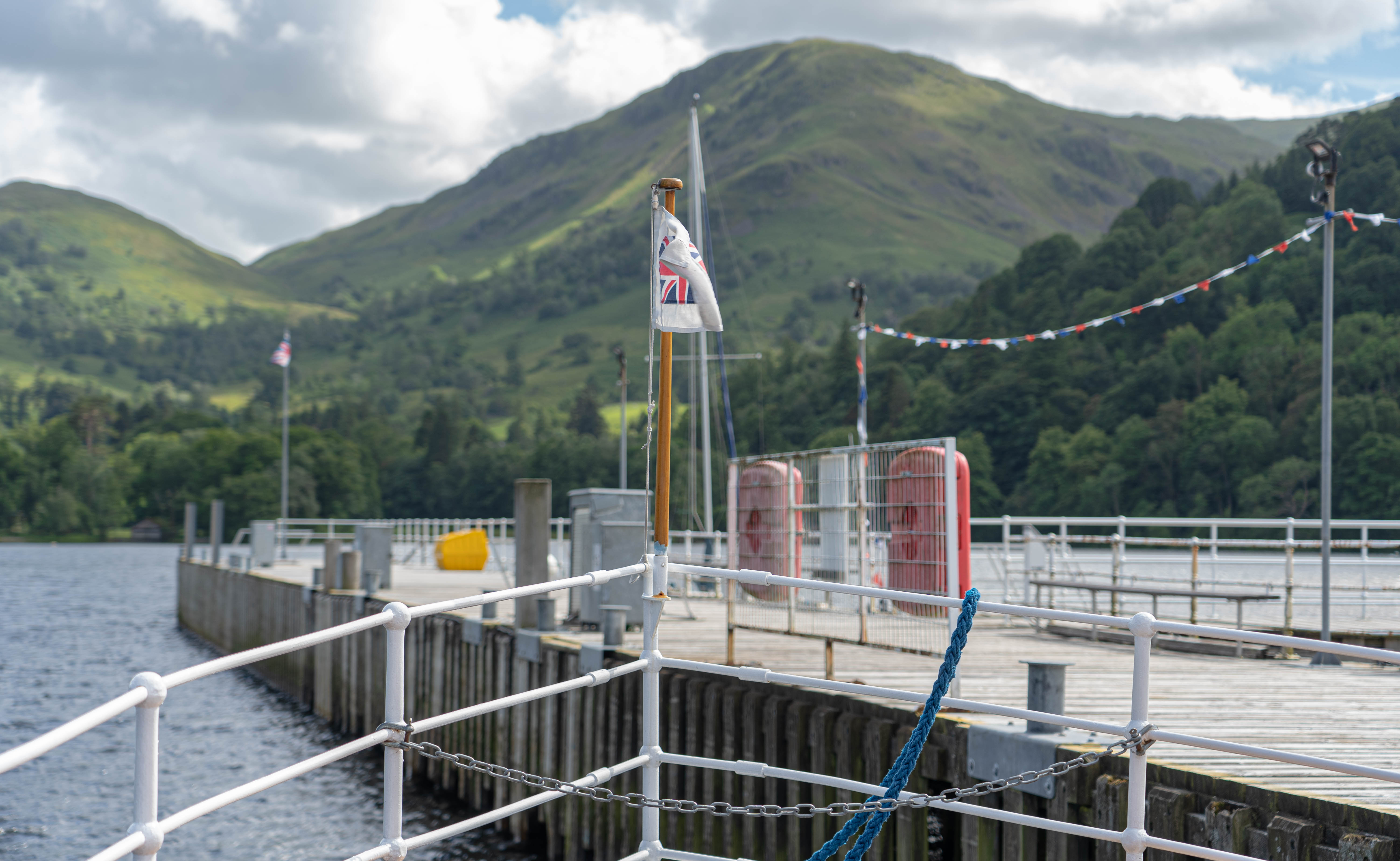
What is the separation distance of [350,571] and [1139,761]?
1999cm

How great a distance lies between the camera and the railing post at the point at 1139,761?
4594 mm

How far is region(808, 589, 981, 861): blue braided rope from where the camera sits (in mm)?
4812

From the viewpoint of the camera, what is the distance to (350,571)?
75.4ft

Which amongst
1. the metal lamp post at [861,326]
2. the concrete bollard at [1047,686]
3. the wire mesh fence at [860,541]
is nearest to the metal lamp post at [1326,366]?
the wire mesh fence at [860,541]

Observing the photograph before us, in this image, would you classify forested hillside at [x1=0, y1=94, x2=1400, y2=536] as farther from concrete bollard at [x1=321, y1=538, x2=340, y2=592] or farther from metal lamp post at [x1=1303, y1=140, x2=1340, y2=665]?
metal lamp post at [x1=1303, y1=140, x2=1340, y2=665]

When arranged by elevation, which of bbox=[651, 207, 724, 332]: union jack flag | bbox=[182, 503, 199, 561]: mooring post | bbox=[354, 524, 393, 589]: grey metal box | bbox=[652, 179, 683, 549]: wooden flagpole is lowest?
bbox=[182, 503, 199, 561]: mooring post

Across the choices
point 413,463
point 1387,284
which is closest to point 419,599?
point 1387,284

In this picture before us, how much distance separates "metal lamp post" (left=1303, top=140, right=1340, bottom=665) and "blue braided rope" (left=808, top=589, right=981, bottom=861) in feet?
29.0

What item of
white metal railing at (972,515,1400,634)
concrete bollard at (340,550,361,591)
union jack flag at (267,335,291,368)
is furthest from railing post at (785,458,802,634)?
union jack flag at (267,335,291,368)

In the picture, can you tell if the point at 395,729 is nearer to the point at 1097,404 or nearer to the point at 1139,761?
the point at 1139,761

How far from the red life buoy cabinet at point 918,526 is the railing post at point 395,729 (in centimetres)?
581

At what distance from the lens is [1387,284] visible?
68562mm

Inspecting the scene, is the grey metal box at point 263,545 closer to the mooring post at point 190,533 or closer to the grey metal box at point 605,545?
the mooring post at point 190,533

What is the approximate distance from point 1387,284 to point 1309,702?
6785 cm
